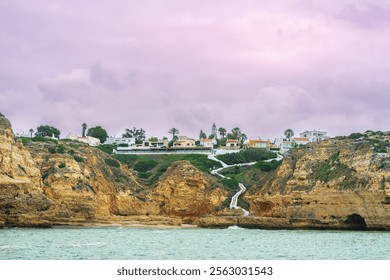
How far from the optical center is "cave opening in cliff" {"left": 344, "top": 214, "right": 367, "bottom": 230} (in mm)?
66312

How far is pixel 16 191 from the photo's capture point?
62750 mm

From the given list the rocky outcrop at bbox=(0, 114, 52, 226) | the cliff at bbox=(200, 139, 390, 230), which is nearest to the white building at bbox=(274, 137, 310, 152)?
the cliff at bbox=(200, 139, 390, 230)

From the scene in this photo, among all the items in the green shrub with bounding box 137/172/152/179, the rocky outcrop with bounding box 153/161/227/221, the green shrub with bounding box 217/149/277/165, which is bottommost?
the rocky outcrop with bounding box 153/161/227/221

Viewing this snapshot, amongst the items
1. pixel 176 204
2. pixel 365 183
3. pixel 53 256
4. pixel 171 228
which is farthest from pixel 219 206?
pixel 53 256

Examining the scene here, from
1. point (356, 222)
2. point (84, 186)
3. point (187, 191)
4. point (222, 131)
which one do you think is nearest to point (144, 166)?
point (187, 191)

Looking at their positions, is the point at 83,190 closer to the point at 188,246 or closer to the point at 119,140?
the point at 188,246

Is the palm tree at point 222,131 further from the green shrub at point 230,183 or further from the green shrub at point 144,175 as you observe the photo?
the green shrub at point 230,183

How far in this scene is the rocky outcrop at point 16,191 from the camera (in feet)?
203

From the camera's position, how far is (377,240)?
51.9 metres

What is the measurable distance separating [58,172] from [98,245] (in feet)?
89.6

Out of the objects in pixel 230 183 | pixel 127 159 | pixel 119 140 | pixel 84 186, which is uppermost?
pixel 119 140

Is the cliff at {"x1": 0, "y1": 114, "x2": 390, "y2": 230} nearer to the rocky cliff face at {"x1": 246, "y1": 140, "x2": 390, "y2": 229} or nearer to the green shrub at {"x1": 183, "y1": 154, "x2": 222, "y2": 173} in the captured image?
the rocky cliff face at {"x1": 246, "y1": 140, "x2": 390, "y2": 229}

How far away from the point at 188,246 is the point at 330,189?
2451 centimetres
